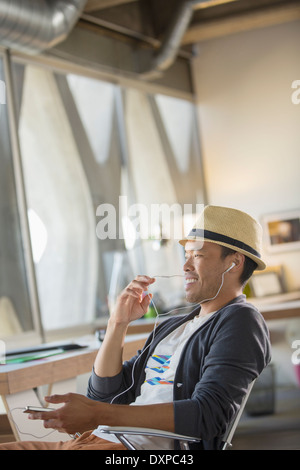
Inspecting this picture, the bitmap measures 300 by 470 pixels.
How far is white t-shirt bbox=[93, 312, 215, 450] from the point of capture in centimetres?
200

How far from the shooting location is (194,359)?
6.83ft

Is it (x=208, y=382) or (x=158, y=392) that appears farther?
(x=158, y=392)

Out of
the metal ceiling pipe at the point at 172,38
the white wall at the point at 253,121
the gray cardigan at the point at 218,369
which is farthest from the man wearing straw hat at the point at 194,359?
the white wall at the point at 253,121

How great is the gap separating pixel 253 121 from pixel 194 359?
206 inches

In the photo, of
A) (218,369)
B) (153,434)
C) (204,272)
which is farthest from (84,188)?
(153,434)

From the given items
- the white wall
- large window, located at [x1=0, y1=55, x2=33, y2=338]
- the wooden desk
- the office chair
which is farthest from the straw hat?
the white wall

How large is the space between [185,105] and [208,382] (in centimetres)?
569

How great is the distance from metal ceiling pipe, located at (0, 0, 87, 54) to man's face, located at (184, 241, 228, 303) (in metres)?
2.75

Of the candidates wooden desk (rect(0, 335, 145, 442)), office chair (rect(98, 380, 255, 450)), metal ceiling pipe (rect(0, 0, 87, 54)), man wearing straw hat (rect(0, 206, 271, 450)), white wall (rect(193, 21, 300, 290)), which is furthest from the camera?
white wall (rect(193, 21, 300, 290))

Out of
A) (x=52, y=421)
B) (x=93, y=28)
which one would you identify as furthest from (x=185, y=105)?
(x=52, y=421)

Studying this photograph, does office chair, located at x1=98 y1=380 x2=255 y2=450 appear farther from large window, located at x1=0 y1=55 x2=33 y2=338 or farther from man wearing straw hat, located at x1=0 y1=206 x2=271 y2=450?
large window, located at x1=0 y1=55 x2=33 y2=338

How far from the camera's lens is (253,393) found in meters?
5.38

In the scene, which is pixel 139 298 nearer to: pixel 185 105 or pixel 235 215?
pixel 235 215

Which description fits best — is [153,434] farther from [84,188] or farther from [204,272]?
[84,188]
